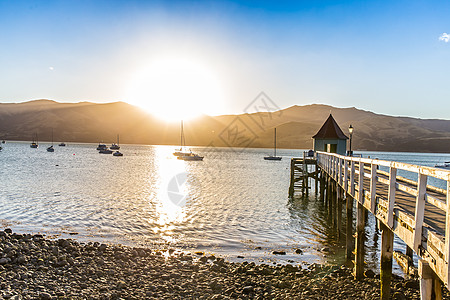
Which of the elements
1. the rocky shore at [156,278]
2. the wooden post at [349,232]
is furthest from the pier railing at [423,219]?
the wooden post at [349,232]

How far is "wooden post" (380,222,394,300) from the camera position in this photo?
24.2 ft

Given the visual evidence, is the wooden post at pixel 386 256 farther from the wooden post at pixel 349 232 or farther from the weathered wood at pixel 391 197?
→ the wooden post at pixel 349 232

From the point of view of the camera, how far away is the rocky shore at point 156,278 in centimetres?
864

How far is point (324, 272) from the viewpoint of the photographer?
34.9 feet

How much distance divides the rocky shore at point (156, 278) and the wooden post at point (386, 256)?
0.69 metres

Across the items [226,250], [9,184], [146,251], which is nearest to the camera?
[146,251]

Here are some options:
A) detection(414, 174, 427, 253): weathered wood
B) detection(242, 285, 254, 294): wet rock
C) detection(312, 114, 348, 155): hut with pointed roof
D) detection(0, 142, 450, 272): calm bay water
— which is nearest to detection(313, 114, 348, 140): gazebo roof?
detection(312, 114, 348, 155): hut with pointed roof

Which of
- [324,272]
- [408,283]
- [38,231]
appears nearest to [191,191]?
[38,231]

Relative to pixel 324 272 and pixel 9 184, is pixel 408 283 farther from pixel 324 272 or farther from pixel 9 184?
pixel 9 184

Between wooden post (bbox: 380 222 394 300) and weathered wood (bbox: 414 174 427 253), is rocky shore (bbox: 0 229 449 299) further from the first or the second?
weathered wood (bbox: 414 174 427 253)

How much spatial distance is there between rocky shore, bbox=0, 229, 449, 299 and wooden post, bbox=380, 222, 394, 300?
0.69m

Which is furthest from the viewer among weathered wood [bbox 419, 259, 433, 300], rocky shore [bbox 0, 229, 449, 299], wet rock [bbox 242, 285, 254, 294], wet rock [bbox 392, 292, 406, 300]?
wet rock [bbox 242, 285, 254, 294]

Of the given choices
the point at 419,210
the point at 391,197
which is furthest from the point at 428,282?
the point at 391,197

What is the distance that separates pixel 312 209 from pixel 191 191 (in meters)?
12.7
